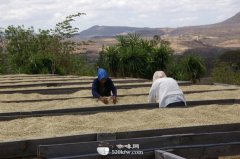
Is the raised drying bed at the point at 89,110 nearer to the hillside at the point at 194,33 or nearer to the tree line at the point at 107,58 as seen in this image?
the tree line at the point at 107,58

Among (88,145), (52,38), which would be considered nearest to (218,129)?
(88,145)

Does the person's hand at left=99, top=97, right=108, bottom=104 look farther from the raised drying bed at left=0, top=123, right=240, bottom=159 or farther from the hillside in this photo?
the hillside

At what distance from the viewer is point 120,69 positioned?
53.3ft

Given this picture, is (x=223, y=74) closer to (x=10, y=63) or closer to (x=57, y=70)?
(x=57, y=70)

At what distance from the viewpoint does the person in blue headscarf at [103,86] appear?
7254 millimetres

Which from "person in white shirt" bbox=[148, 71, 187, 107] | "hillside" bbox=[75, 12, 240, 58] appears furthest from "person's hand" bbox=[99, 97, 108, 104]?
"hillside" bbox=[75, 12, 240, 58]

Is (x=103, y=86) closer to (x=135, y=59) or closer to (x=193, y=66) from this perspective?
(x=135, y=59)

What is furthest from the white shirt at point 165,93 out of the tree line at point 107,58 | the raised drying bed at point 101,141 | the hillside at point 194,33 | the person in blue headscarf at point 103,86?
the hillside at point 194,33

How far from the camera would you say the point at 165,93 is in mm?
6117

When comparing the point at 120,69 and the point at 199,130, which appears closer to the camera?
the point at 199,130

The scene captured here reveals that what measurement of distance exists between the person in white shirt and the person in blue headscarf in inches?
39.4

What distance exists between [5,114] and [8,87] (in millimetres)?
4231

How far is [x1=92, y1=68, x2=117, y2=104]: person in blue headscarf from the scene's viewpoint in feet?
23.8

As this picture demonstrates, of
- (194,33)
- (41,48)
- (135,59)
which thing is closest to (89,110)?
(135,59)
